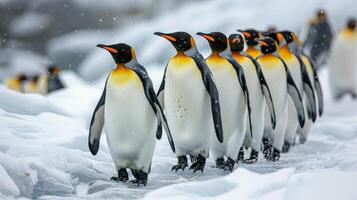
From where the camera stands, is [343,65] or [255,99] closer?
[255,99]

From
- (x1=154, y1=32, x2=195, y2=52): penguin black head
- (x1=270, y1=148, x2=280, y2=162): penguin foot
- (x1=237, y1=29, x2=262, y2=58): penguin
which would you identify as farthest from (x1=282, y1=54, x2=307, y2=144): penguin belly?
(x1=154, y1=32, x2=195, y2=52): penguin black head

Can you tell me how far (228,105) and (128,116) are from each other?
0.80 metres

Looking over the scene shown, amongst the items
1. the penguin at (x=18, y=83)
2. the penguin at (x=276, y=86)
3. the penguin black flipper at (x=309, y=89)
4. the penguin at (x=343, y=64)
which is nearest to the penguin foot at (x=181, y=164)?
the penguin at (x=276, y=86)

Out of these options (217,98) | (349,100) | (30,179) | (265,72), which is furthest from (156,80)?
(30,179)

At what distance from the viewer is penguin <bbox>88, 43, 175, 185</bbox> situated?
3658mm

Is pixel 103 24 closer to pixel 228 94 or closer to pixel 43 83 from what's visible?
pixel 43 83

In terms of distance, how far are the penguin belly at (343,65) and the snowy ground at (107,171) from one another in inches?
131

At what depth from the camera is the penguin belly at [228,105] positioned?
4234mm

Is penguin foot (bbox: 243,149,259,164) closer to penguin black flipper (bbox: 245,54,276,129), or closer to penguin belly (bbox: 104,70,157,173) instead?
penguin black flipper (bbox: 245,54,276,129)

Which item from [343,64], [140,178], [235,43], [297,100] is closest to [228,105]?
[235,43]

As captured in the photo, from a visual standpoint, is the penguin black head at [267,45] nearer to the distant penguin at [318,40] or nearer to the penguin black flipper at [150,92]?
the penguin black flipper at [150,92]

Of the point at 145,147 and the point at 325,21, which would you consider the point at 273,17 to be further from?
the point at 145,147

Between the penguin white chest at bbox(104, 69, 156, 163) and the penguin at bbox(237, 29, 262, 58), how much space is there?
176 centimetres

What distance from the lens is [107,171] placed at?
13.1 feet
